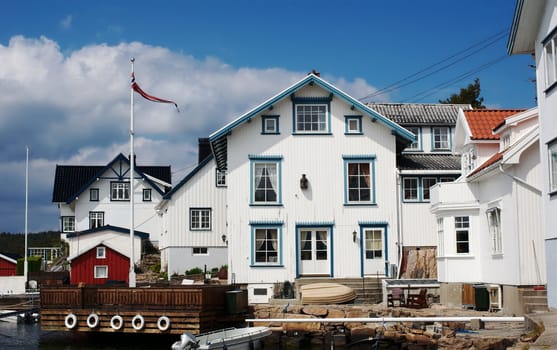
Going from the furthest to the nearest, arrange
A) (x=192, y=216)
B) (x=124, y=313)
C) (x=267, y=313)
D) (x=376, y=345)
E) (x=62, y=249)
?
(x=62, y=249) < (x=192, y=216) < (x=267, y=313) < (x=124, y=313) < (x=376, y=345)

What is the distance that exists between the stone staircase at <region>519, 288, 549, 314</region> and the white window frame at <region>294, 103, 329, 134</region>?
13.3m

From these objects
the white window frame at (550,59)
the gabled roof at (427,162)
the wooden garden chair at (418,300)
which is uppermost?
the white window frame at (550,59)

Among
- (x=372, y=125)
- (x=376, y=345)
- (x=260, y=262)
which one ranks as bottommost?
(x=376, y=345)

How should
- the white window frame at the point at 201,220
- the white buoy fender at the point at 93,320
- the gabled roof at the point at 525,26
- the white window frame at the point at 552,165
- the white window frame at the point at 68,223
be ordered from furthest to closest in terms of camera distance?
the white window frame at the point at 68,223, the white window frame at the point at 201,220, the white buoy fender at the point at 93,320, the gabled roof at the point at 525,26, the white window frame at the point at 552,165

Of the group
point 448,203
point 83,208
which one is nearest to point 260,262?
point 448,203

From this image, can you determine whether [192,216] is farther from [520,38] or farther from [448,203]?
[520,38]

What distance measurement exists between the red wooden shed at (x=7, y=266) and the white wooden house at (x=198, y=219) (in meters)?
11.9

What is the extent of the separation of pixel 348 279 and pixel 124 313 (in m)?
10.5

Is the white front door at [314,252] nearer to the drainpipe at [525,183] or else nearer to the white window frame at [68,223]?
the drainpipe at [525,183]

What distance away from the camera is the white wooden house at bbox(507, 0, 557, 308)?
18969 millimetres

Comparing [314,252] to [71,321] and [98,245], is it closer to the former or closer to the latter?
[71,321]

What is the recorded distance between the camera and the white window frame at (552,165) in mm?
18922

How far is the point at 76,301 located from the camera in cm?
2464

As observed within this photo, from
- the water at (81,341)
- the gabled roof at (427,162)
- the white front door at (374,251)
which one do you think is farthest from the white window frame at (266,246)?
the gabled roof at (427,162)
